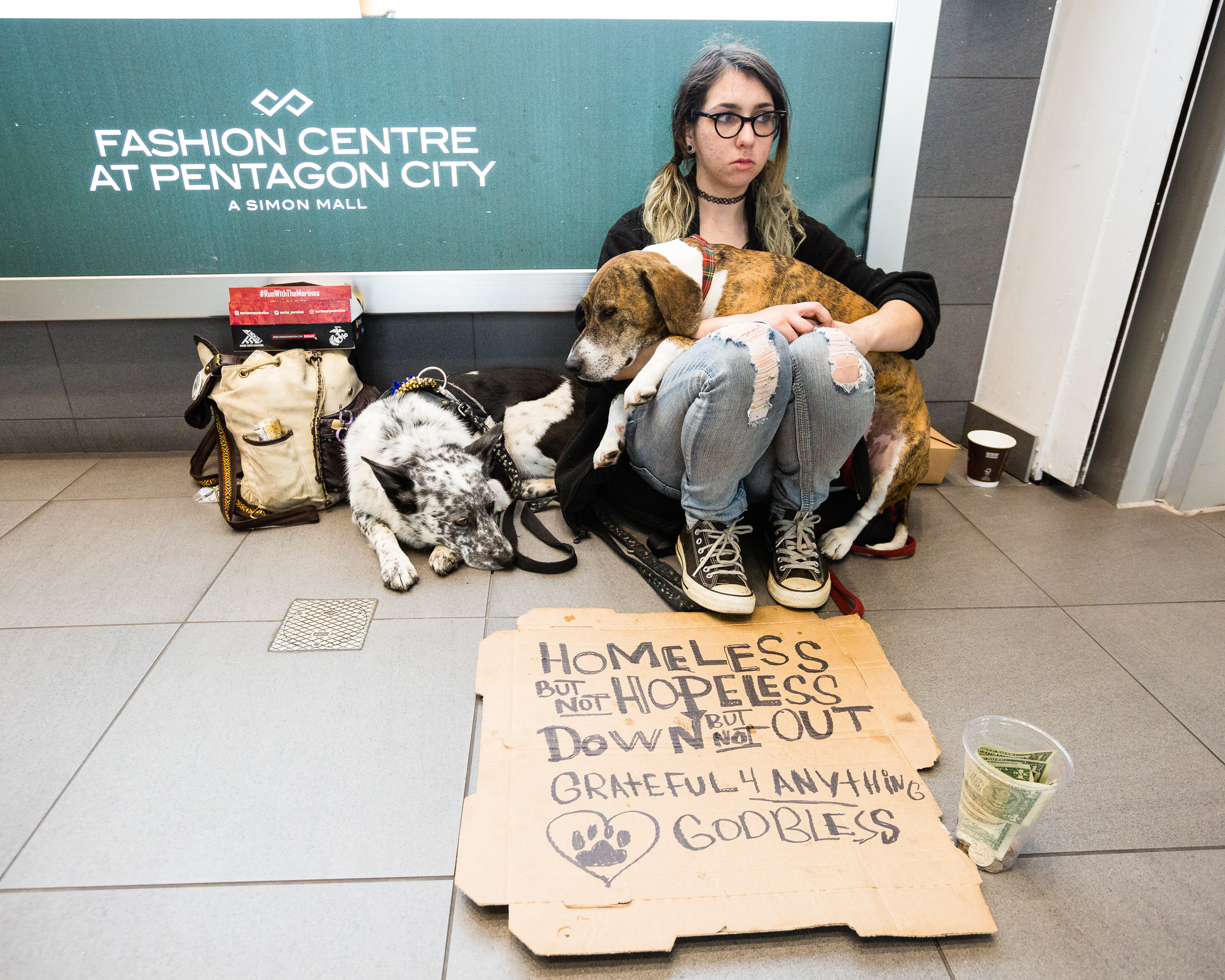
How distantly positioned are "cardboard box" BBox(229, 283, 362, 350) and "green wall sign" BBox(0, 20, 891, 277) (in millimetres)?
165

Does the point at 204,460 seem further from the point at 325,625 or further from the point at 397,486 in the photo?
the point at 325,625

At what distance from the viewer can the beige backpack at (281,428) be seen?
2215 millimetres

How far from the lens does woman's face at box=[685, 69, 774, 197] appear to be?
1.82 meters

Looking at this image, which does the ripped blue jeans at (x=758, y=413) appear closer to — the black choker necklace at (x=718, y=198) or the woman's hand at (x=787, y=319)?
the woman's hand at (x=787, y=319)

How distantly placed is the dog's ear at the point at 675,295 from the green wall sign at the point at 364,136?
845 millimetres

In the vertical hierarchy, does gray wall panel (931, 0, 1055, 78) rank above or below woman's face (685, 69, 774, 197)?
above

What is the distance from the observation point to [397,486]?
195 cm

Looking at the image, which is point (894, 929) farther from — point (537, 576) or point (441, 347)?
point (441, 347)

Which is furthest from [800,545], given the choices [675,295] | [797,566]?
[675,295]

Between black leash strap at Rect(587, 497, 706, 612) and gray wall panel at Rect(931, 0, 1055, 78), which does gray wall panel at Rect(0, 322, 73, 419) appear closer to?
black leash strap at Rect(587, 497, 706, 612)

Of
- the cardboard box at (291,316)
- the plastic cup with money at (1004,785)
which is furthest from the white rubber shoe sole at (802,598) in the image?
the cardboard box at (291,316)

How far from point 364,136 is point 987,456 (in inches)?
95.5

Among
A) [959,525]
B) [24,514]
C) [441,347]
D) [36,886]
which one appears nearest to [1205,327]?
[959,525]

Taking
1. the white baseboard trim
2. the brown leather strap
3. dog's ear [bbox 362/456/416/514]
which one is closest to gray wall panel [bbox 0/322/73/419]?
the brown leather strap
